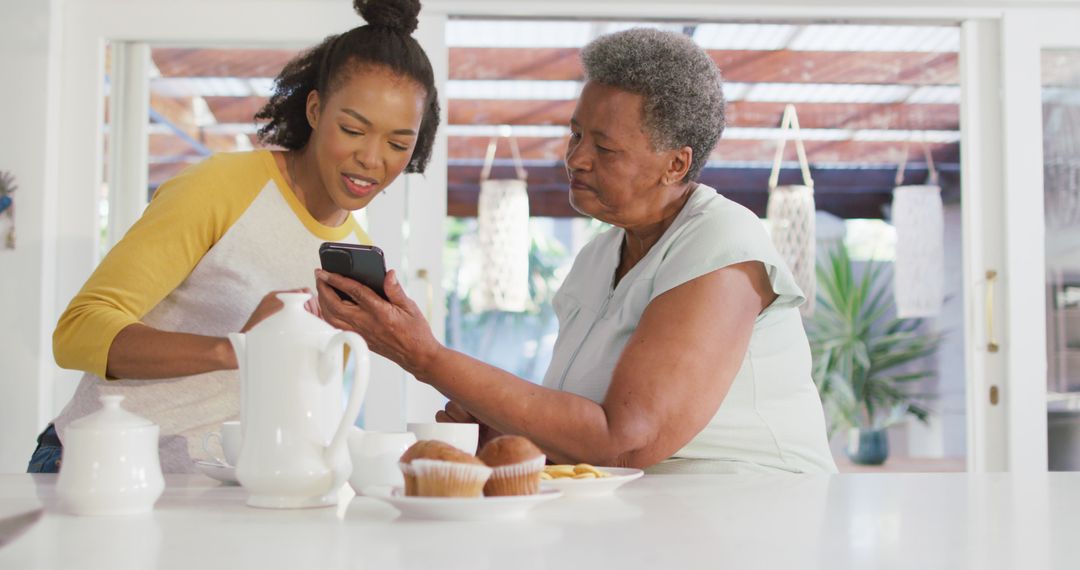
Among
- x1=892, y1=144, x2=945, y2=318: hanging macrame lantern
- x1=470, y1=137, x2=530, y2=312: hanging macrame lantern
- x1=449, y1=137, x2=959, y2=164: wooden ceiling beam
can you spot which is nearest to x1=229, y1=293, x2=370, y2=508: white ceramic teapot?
x1=470, y1=137, x2=530, y2=312: hanging macrame lantern

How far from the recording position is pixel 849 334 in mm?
7352

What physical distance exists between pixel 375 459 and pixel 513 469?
0.19m

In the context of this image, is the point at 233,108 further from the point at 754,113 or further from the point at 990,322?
the point at 990,322

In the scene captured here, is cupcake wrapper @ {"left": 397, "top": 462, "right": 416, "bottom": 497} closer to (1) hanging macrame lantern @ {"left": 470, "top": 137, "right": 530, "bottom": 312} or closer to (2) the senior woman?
(2) the senior woman

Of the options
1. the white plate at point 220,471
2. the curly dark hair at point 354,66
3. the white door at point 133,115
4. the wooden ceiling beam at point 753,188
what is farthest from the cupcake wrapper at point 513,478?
the wooden ceiling beam at point 753,188

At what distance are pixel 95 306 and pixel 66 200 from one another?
2178 mm

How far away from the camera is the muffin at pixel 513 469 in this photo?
977 millimetres

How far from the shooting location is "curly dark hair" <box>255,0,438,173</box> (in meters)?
1.81

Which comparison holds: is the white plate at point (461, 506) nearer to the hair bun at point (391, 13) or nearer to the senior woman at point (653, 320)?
the senior woman at point (653, 320)

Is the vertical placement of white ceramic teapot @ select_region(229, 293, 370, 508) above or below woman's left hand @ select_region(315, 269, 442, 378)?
below

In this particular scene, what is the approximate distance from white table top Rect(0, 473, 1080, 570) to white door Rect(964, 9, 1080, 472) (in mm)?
2542

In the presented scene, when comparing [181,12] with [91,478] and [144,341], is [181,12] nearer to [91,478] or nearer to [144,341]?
[144,341]

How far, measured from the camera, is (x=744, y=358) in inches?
61.0

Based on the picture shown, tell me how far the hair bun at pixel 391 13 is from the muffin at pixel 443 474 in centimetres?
108
